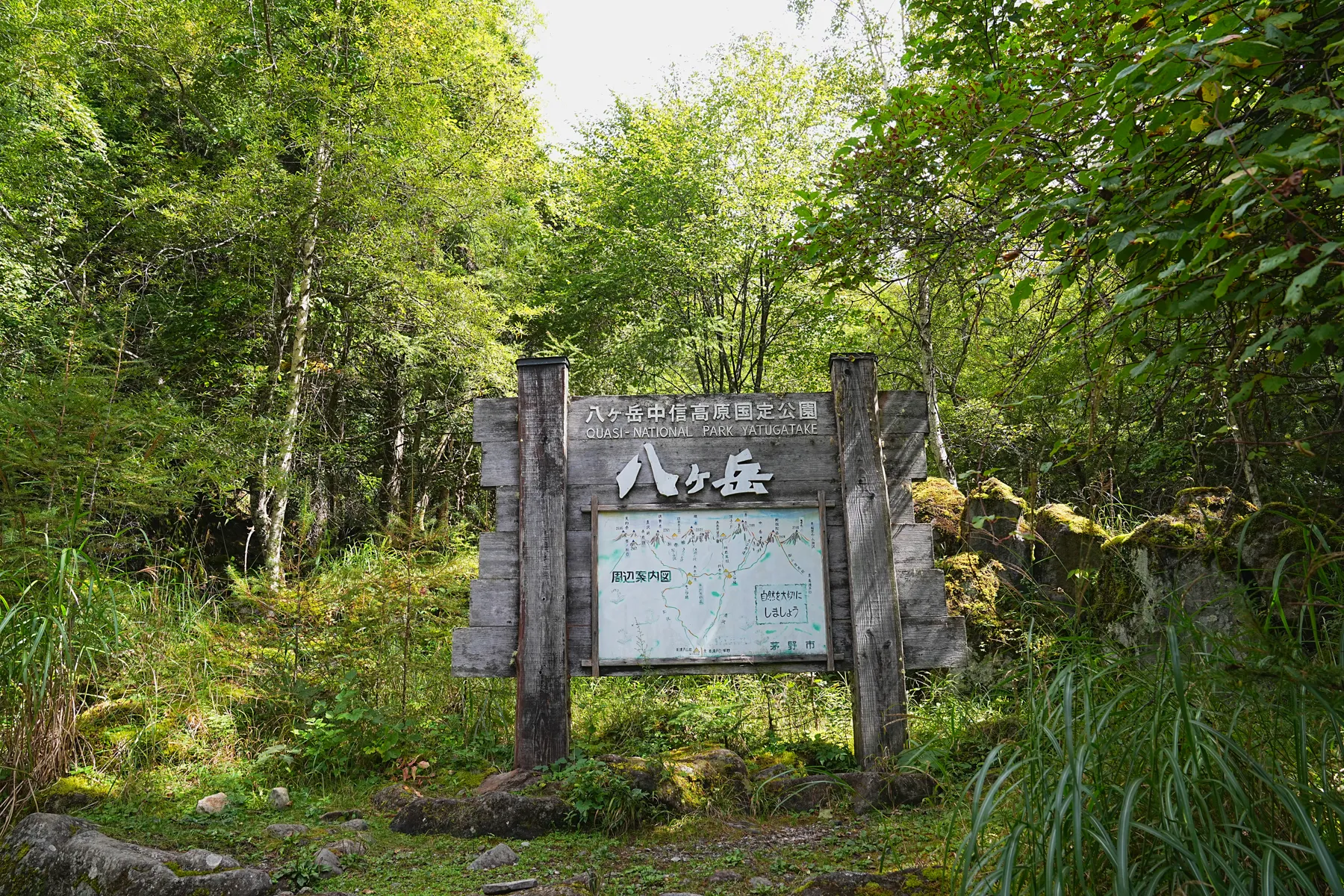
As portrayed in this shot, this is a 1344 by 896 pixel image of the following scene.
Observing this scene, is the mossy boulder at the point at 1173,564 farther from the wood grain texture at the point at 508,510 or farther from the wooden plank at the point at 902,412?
the wood grain texture at the point at 508,510

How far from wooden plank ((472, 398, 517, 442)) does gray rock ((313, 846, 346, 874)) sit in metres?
2.25

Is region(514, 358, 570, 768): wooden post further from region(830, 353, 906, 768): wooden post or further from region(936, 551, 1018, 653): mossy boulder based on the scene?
region(936, 551, 1018, 653): mossy boulder

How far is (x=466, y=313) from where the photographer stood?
31.3ft

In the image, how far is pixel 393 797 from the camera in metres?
4.27

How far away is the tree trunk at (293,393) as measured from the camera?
8602 mm

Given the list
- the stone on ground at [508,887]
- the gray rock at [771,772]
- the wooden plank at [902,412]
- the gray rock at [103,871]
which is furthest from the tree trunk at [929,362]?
the gray rock at [103,871]

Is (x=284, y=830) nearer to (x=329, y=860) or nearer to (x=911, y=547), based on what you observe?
(x=329, y=860)

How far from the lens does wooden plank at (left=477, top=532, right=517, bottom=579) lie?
470cm

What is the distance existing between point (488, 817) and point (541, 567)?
4.41 feet

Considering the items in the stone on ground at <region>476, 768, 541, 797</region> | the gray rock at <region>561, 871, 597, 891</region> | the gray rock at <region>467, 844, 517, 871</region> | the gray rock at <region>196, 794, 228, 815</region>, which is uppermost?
the stone on ground at <region>476, 768, 541, 797</region>

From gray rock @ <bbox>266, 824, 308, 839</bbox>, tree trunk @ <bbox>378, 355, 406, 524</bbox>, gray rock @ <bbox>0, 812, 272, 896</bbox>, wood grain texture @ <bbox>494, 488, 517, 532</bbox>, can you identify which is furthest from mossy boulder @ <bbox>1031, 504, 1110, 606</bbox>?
tree trunk @ <bbox>378, 355, 406, 524</bbox>

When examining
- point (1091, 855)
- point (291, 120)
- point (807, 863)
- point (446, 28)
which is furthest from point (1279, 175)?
point (446, 28)

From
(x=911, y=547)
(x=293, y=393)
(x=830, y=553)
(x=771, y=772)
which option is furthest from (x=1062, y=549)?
(x=293, y=393)

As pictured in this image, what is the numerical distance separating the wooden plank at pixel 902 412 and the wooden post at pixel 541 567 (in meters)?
1.90
